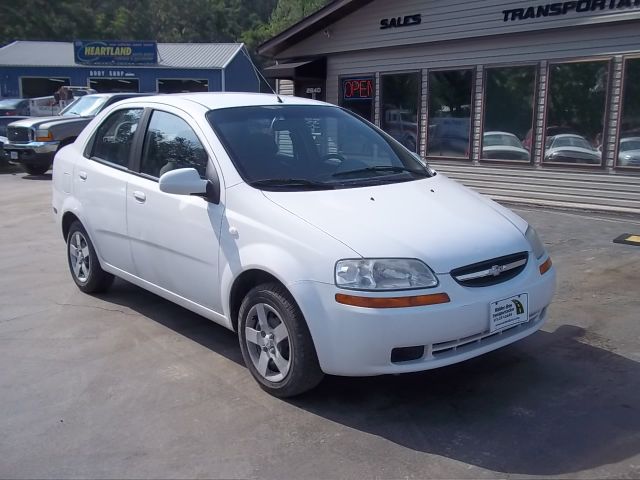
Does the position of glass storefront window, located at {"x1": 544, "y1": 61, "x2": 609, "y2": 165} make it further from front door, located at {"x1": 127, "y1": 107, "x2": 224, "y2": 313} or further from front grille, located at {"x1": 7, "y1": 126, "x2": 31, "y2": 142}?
front grille, located at {"x1": 7, "y1": 126, "x2": 31, "y2": 142}

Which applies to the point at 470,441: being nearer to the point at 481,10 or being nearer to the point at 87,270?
the point at 87,270

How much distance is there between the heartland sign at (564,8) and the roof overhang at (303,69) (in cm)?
419

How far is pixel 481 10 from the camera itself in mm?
11039

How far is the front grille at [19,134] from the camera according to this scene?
15.5 metres

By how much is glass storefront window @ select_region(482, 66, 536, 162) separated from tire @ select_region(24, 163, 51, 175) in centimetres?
1049

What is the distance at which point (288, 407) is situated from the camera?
12.8 ft

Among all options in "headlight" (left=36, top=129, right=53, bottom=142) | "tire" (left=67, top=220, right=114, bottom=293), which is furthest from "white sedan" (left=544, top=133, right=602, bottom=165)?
"headlight" (left=36, top=129, right=53, bottom=142)

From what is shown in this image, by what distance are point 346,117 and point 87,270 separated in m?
2.69

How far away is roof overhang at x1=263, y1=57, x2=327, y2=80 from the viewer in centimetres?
1354

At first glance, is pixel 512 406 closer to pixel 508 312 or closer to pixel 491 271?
pixel 508 312

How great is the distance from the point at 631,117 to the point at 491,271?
23.2 ft

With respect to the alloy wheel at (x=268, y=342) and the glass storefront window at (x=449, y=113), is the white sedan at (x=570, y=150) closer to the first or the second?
the glass storefront window at (x=449, y=113)

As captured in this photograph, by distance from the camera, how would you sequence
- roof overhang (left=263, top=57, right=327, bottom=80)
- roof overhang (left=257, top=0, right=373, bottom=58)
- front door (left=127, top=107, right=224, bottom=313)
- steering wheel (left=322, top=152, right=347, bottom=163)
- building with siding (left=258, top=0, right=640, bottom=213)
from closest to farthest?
front door (left=127, top=107, right=224, bottom=313) < steering wheel (left=322, top=152, right=347, bottom=163) < building with siding (left=258, top=0, right=640, bottom=213) < roof overhang (left=257, top=0, right=373, bottom=58) < roof overhang (left=263, top=57, right=327, bottom=80)

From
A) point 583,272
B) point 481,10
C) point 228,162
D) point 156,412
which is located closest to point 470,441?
point 156,412
